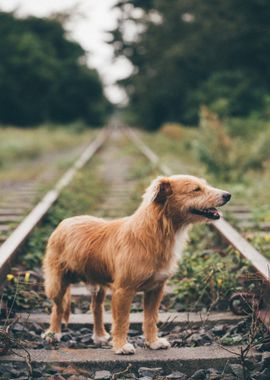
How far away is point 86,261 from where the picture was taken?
4.14 metres

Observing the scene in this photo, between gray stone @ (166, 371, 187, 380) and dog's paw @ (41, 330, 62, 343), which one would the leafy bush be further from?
gray stone @ (166, 371, 187, 380)

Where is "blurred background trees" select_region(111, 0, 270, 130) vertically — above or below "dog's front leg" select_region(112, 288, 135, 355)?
above

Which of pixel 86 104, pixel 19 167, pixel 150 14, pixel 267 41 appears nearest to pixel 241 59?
pixel 267 41

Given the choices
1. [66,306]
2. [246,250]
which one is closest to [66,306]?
[66,306]

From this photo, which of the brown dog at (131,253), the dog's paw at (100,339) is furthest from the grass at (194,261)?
the dog's paw at (100,339)

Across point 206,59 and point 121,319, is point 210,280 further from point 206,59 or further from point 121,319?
point 206,59

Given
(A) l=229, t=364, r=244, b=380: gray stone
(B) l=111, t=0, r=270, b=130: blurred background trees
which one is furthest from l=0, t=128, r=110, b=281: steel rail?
(B) l=111, t=0, r=270, b=130: blurred background trees

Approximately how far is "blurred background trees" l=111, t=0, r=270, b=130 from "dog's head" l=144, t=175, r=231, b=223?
22990 mm

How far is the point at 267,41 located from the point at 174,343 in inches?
977

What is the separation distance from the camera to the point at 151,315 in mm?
4145

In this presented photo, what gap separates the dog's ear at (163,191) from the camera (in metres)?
3.96

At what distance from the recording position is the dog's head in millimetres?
4000

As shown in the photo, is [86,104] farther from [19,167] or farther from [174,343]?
[174,343]

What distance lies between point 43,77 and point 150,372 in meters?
40.1
